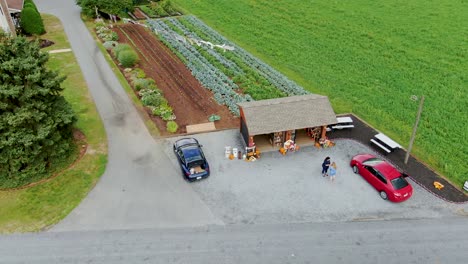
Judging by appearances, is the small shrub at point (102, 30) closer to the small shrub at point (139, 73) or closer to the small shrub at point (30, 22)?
the small shrub at point (30, 22)

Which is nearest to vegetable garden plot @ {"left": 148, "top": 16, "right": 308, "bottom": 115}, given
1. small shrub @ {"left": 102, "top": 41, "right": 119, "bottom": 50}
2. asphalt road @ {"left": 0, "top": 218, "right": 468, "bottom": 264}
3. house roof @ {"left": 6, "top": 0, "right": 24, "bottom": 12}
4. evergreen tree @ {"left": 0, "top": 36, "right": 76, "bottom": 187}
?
small shrub @ {"left": 102, "top": 41, "right": 119, "bottom": 50}

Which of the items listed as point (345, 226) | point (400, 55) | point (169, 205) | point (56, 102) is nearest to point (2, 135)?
point (56, 102)

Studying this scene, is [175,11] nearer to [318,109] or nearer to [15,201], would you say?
[318,109]

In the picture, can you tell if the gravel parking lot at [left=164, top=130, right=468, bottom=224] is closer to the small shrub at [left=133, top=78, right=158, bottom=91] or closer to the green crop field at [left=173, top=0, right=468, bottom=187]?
the green crop field at [left=173, top=0, right=468, bottom=187]

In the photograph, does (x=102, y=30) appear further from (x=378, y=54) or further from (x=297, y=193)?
(x=297, y=193)

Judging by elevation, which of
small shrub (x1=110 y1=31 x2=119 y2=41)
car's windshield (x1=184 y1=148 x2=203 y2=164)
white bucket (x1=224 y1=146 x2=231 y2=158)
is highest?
small shrub (x1=110 y1=31 x2=119 y2=41)
